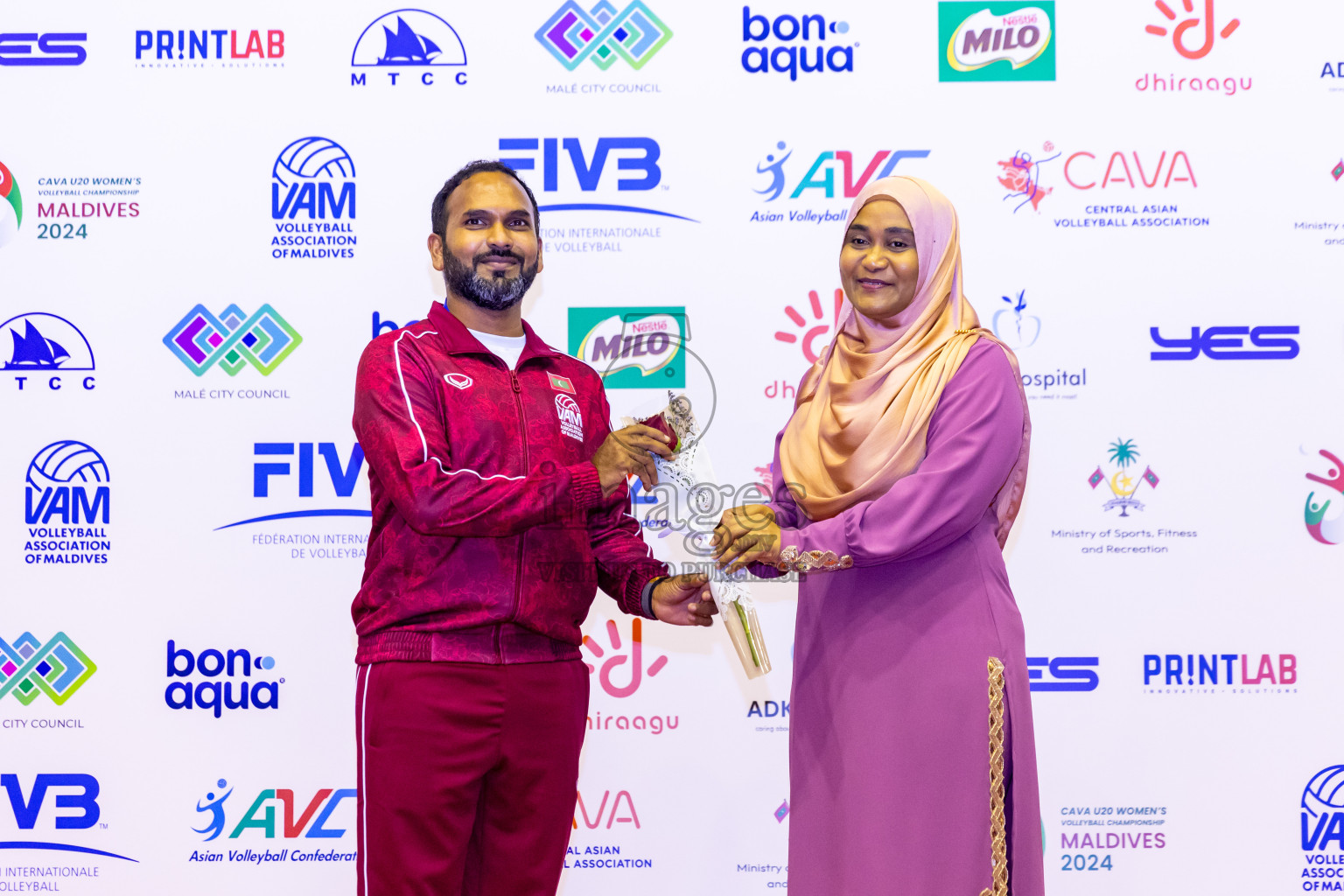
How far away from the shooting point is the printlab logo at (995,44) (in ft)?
12.6

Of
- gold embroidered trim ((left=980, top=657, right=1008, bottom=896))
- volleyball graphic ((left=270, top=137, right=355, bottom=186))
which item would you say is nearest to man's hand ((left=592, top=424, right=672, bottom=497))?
gold embroidered trim ((left=980, top=657, right=1008, bottom=896))

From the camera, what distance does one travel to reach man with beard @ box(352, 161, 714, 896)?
97.0 inches

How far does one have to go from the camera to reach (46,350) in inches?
150

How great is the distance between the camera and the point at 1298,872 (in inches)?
150

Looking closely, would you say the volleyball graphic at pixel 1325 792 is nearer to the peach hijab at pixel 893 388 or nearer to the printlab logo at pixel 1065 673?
the printlab logo at pixel 1065 673

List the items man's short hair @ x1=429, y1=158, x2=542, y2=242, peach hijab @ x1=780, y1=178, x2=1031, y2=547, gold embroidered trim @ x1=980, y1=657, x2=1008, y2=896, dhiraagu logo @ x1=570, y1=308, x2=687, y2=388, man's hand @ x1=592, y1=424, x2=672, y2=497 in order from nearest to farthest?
gold embroidered trim @ x1=980, y1=657, x2=1008, y2=896
peach hijab @ x1=780, y1=178, x2=1031, y2=547
man's hand @ x1=592, y1=424, x2=672, y2=497
man's short hair @ x1=429, y1=158, x2=542, y2=242
dhiraagu logo @ x1=570, y1=308, x2=687, y2=388

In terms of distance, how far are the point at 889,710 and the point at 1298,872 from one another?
2.36 metres

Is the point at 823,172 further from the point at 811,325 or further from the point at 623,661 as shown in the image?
the point at 623,661

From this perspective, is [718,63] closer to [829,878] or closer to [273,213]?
[273,213]

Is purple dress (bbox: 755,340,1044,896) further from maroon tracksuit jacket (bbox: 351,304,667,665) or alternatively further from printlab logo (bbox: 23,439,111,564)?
printlab logo (bbox: 23,439,111,564)

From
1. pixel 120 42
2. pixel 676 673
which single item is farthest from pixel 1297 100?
pixel 120 42

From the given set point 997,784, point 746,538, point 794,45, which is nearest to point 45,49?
point 794,45

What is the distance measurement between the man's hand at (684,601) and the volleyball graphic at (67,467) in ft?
7.06

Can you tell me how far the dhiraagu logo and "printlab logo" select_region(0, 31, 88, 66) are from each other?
190 centimetres
